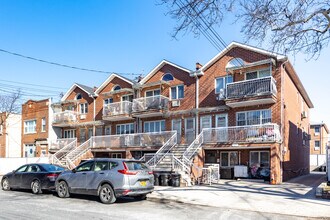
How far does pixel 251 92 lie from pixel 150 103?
8.69 metres

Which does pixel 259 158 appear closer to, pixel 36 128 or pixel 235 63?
pixel 235 63

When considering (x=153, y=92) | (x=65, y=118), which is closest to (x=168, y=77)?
(x=153, y=92)

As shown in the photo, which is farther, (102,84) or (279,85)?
(102,84)

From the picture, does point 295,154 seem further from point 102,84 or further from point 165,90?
point 102,84

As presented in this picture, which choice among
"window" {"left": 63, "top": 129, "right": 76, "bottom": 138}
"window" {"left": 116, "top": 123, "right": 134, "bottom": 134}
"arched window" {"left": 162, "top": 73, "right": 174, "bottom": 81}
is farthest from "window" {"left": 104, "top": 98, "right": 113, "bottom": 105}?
"arched window" {"left": 162, "top": 73, "right": 174, "bottom": 81}

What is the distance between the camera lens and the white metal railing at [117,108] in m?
27.3

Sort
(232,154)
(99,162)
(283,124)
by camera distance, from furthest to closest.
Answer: (232,154), (283,124), (99,162)

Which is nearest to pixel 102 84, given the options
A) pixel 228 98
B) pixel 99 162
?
pixel 228 98

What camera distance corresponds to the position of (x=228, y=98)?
69.4 ft

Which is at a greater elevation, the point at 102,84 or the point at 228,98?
the point at 102,84

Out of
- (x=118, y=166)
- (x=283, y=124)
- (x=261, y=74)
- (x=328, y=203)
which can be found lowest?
(x=328, y=203)

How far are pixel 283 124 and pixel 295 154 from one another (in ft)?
18.6

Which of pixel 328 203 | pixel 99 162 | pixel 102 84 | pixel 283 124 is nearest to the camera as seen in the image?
pixel 328 203

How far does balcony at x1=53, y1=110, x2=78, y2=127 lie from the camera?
1264 inches
